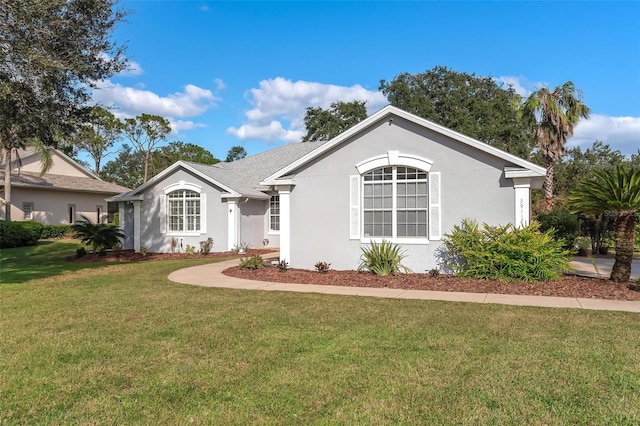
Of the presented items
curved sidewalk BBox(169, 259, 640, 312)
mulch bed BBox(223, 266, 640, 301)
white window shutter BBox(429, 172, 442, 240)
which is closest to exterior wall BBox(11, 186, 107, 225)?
curved sidewalk BBox(169, 259, 640, 312)

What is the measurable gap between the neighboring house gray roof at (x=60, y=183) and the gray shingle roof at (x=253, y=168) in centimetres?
1247

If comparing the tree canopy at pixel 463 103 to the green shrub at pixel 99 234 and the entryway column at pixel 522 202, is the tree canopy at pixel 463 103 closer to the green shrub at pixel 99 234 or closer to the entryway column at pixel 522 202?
the entryway column at pixel 522 202

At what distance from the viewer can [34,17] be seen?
1029cm

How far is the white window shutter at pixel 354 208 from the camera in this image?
12.9m

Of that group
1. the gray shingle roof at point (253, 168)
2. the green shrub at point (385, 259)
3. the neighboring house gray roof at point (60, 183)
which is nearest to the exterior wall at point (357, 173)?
the green shrub at point (385, 259)

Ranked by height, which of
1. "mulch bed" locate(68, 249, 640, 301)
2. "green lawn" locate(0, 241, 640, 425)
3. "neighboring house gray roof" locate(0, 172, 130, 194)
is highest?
"neighboring house gray roof" locate(0, 172, 130, 194)

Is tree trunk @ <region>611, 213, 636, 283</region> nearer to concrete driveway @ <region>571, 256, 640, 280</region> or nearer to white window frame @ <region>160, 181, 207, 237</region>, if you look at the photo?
concrete driveway @ <region>571, 256, 640, 280</region>

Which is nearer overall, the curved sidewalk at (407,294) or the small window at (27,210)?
the curved sidewalk at (407,294)

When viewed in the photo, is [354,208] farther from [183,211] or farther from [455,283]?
[183,211]

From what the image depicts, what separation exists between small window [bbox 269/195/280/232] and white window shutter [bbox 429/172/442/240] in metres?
10.8

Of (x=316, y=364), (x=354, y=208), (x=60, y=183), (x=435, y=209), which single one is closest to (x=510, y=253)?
(x=435, y=209)

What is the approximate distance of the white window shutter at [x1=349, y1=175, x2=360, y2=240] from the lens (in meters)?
12.9

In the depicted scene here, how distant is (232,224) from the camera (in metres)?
19.3

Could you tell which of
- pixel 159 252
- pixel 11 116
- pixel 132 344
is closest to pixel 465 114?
pixel 159 252
